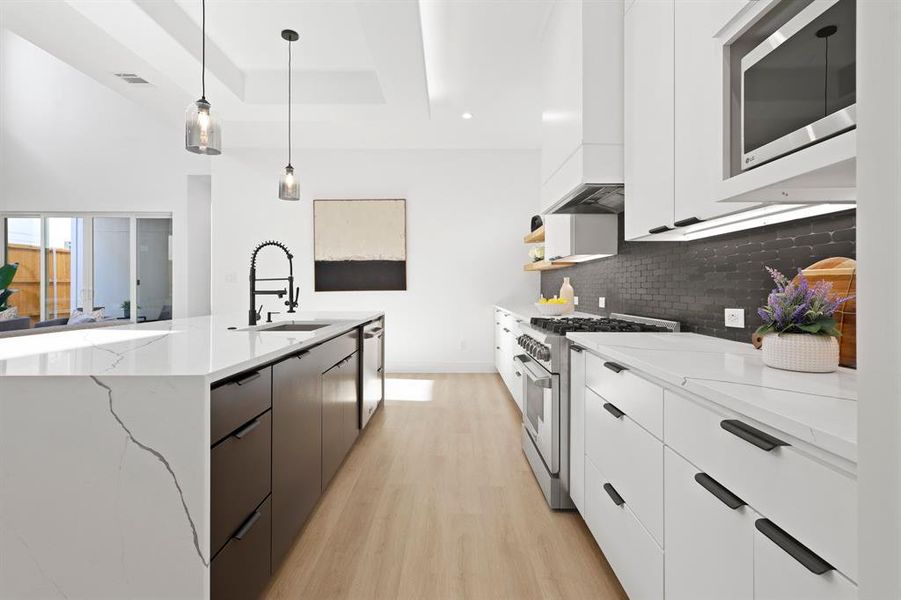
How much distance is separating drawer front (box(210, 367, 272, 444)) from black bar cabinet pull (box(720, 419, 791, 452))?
1226mm

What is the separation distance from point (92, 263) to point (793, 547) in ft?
27.5

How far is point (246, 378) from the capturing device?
4.34 ft

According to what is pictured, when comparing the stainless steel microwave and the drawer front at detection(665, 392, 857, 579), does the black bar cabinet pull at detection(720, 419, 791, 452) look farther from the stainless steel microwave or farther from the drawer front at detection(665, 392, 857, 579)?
the stainless steel microwave

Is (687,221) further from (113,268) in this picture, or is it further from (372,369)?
(113,268)

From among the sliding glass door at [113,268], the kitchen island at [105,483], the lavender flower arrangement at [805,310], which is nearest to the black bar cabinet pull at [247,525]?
the kitchen island at [105,483]

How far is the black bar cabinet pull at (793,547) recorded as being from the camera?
0.67 meters

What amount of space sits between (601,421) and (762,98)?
117cm

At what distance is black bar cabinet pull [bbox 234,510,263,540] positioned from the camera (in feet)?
4.15

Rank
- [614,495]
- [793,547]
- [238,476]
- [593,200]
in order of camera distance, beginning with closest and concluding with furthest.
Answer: [793,547]
[238,476]
[614,495]
[593,200]

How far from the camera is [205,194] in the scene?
21.7 ft

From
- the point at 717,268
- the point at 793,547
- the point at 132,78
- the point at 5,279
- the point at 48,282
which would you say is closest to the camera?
the point at 793,547

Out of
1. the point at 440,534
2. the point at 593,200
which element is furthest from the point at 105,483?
the point at 593,200

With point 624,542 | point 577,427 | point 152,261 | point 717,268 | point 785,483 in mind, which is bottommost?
point 624,542

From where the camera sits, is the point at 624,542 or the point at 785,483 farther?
the point at 624,542
